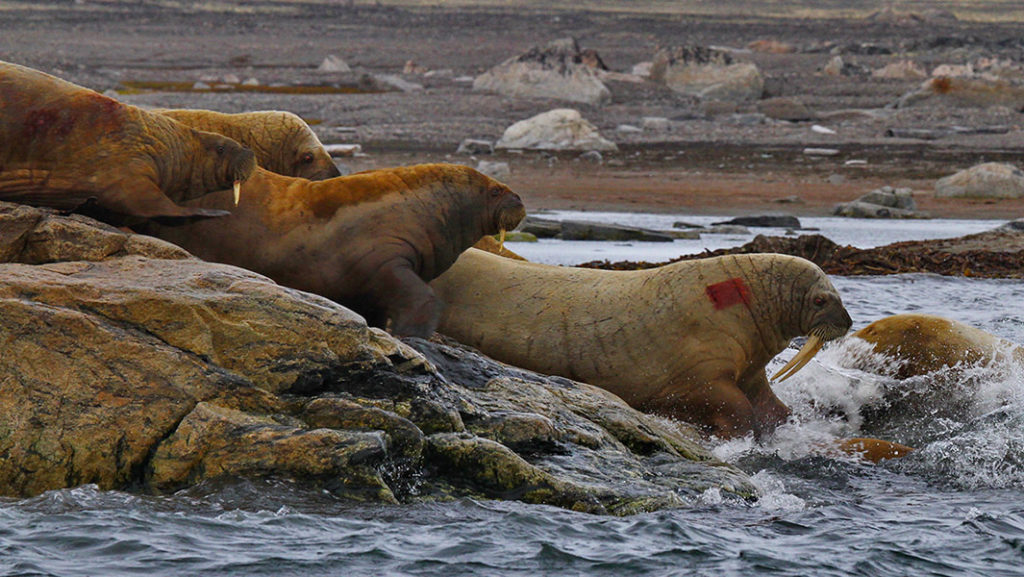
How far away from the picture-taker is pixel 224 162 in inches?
303

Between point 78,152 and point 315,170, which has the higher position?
point 78,152

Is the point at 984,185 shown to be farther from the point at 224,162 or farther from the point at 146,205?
the point at 146,205

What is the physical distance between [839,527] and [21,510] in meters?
3.32

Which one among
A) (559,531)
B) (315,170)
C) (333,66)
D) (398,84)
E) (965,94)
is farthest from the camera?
(333,66)

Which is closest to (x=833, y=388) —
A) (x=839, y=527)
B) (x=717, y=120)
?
(x=839, y=527)

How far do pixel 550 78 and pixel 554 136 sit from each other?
1439cm

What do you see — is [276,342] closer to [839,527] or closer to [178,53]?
[839,527]

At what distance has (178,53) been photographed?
7294 cm

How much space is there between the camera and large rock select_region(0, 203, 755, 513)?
5.48m

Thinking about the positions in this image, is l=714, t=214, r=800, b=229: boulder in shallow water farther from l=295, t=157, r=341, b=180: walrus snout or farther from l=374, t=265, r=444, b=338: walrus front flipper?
l=374, t=265, r=444, b=338: walrus front flipper

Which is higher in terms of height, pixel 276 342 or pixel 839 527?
pixel 276 342

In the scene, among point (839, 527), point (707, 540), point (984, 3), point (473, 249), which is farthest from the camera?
point (984, 3)

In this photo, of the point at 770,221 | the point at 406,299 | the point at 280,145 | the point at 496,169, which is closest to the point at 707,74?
the point at 496,169

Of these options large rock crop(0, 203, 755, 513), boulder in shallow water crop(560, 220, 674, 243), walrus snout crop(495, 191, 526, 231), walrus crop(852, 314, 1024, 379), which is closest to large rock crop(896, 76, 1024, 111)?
boulder in shallow water crop(560, 220, 674, 243)
